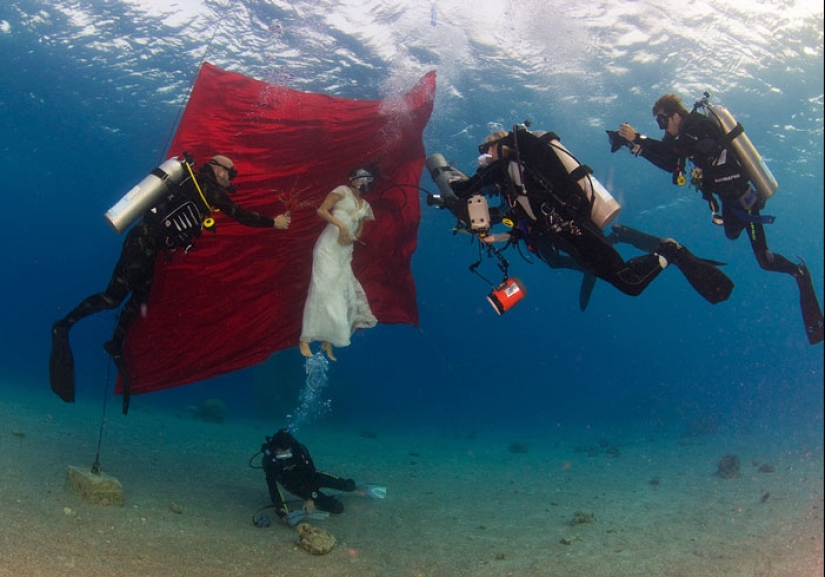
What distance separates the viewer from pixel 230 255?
22.9 ft

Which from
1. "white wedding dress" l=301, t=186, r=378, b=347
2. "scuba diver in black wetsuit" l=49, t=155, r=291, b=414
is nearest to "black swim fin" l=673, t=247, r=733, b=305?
"white wedding dress" l=301, t=186, r=378, b=347

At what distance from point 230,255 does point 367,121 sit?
3039mm

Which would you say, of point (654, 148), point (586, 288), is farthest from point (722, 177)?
point (586, 288)

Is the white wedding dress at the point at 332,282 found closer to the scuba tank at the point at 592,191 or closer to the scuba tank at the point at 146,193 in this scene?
the scuba tank at the point at 146,193

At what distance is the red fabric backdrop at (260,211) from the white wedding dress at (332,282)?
0.57 m

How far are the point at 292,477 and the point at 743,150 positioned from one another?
26.9 ft

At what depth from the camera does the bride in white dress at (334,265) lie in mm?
6848

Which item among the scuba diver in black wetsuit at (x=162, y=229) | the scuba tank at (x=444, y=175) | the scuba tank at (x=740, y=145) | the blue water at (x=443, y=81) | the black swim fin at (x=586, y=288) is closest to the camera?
the scuba diver in black wetsuit at (x=162, y=229)

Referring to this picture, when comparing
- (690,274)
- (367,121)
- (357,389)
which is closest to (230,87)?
(367,121)

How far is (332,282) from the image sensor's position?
706 centimetres

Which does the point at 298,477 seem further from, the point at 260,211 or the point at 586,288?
the point at 586,288

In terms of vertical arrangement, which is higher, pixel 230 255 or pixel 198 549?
pixel 230 255

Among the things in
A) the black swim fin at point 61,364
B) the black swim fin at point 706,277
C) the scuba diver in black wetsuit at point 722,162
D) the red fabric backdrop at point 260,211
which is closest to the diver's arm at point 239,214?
the red fabric backdrop at point 260,211

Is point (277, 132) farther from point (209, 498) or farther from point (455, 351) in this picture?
point (455, 351)
